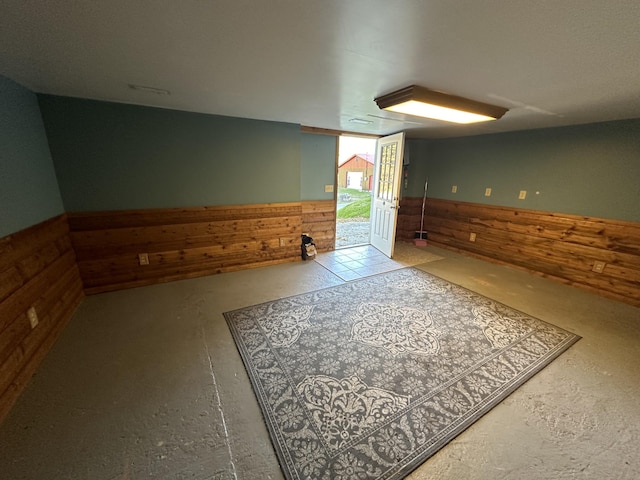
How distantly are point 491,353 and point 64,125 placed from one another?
4.54 meters

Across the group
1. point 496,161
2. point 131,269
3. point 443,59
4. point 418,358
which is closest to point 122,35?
point 443,59

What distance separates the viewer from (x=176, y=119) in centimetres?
302

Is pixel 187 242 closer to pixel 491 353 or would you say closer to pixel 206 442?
pixel 206 442

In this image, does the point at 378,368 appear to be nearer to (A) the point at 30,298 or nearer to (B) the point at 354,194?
(A) the point at 30,298

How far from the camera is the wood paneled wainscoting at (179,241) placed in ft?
9.39

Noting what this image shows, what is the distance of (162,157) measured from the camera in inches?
120

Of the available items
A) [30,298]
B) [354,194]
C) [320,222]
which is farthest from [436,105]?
[354,194]

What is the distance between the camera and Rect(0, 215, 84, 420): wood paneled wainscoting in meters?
1.62

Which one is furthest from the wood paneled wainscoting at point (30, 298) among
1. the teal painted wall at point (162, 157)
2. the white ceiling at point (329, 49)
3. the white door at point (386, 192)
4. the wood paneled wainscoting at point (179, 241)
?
the white door at point (386, 192)

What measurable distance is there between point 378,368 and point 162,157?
328 centimetres

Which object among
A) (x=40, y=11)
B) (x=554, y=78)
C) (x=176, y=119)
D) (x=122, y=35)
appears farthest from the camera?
(x=176, y=119)

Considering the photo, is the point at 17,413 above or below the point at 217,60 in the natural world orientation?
below

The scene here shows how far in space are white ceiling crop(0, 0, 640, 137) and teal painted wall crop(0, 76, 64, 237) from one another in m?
0.19

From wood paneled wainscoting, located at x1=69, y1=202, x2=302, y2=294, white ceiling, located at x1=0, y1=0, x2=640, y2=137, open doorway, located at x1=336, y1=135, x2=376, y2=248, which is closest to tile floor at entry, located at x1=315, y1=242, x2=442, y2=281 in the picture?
open doorway, located at x1=336, y1=135, x2=376, y2=248
